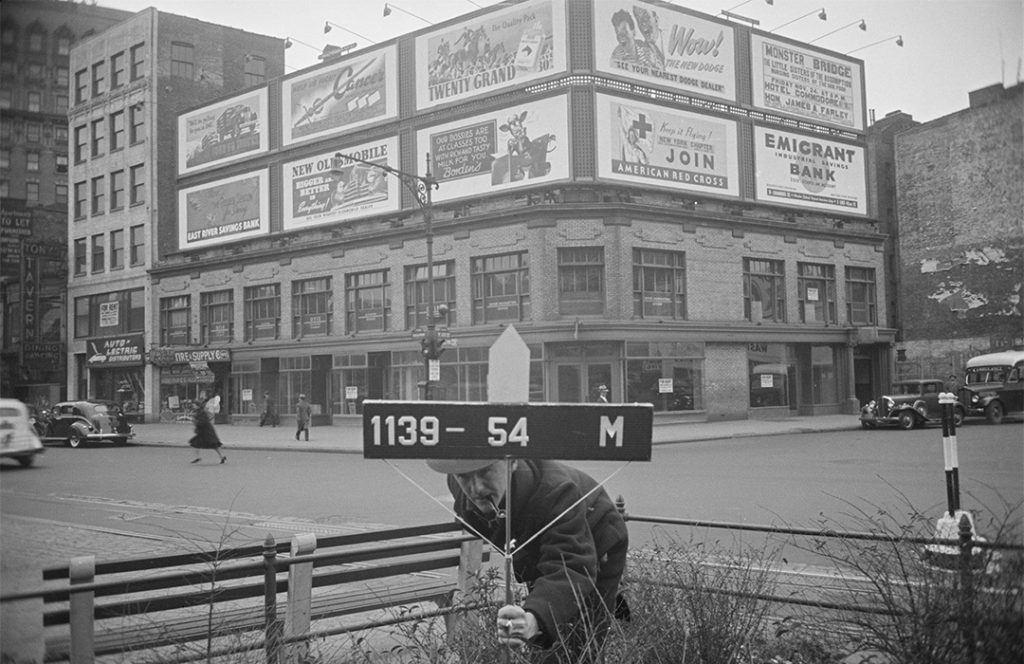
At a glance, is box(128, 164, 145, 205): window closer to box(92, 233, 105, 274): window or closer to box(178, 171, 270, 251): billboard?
box(178, 171, 270, 251): billboard

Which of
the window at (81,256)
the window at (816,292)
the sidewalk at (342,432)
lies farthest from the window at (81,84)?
the window at (816,292)

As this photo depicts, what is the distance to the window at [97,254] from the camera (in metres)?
4.90

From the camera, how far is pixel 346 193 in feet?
73.0

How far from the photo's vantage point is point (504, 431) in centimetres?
272

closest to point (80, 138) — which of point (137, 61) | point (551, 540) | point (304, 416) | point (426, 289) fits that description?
point (137, 61)

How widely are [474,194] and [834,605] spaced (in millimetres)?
25849

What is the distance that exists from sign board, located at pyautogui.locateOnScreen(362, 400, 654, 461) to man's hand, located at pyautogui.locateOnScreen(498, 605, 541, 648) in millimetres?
500

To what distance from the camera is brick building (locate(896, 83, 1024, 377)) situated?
136 inches

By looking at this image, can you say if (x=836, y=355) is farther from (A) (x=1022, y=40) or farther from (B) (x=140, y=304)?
(A) (x=1022, y=40)

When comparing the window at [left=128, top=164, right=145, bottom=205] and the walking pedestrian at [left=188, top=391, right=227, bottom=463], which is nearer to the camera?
the window at [left=128, top=164, right=145, bottom=205]

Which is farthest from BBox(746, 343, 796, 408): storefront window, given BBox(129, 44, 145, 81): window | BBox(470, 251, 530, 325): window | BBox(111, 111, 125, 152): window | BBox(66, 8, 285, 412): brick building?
BBox(129, 44, 145, 81): window

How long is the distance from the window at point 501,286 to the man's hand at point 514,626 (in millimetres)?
21662

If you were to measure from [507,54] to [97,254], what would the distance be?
84.5 feet

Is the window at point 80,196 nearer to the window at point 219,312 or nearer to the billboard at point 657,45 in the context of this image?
the window at point 219,312
